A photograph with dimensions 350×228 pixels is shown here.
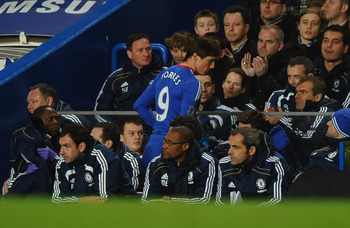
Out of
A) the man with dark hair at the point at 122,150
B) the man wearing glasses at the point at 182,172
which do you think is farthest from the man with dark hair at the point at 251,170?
the man with dark hair at the point at 122,150

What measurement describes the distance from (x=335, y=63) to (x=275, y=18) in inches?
48.0

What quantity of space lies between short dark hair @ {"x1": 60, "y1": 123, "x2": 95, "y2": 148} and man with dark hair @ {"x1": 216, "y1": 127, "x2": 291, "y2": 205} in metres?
1.04

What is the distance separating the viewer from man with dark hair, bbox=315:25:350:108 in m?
8.55

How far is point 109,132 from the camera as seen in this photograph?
800 centimetres

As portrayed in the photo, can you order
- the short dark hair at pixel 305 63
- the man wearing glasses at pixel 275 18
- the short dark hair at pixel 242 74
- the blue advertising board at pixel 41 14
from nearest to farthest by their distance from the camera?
the short dark hair at pixel 305 63
the short dark hair at pixel 242 74
the man wearing glasses at pixel 275 18
the blue advertising board at pixel 41 14

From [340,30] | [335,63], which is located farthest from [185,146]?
[340,30]

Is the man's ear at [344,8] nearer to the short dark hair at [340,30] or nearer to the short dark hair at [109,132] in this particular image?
the short dark hair at [340,30]

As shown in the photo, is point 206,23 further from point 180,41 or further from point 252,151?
point 252,151

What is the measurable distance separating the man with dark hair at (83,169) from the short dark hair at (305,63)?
1918 mm

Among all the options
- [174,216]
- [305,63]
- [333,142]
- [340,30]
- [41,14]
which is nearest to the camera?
[174,216]

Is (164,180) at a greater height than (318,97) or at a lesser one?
lesser

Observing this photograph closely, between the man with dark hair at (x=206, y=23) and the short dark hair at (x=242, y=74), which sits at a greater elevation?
the man with dark hair at (x=206, y=23)

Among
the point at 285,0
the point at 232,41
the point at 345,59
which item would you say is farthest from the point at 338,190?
the point at 285,0

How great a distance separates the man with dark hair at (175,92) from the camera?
7680 mm
